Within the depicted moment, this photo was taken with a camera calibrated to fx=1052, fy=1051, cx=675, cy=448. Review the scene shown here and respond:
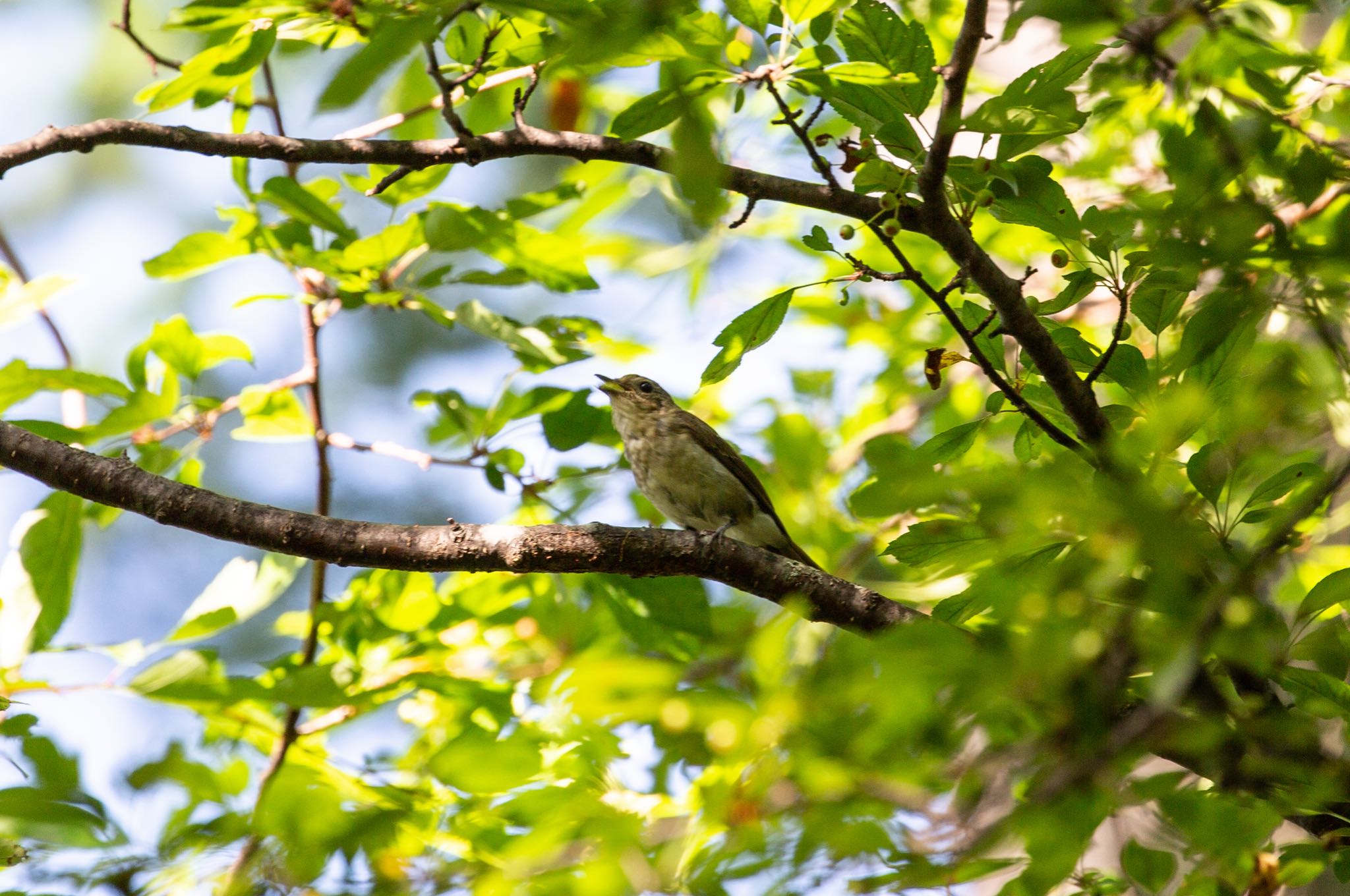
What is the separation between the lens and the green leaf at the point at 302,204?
3.23 m

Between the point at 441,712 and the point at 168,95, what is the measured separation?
2.24 meters

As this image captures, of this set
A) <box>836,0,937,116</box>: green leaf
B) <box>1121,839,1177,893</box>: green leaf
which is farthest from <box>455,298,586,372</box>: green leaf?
<box>1121,839,1177,893</box>: green leaf

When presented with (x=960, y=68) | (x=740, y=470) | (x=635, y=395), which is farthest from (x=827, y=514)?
(x=960, y=68)

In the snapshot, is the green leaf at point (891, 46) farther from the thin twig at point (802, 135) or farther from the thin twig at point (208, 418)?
the thin twig at point (208, 418)

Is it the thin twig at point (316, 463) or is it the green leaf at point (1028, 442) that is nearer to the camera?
the green leaf at point (1028, 442)

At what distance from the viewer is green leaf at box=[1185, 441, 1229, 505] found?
2.08 metres

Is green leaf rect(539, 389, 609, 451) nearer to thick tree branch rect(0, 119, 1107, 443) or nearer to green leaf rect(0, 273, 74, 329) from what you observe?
thick tree branch rect(0, 119, 1107, 443)

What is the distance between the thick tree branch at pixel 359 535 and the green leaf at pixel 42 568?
0.34 m

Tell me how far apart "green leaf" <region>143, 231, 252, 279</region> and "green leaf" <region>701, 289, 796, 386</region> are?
1.89 meters

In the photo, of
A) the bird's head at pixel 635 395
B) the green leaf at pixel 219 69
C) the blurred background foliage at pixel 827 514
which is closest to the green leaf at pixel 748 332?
the blurred background foliage at pixel 827 514

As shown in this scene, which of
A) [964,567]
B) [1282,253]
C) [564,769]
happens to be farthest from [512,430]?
[1282,253]

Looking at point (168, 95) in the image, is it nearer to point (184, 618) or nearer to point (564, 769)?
point (184, 618)

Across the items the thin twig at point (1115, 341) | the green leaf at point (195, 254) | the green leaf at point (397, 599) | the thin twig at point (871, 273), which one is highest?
the green leaf at point (195, 254)

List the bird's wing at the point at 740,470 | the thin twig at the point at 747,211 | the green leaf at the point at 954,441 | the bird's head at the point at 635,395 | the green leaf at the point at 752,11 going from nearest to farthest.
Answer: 1. the green leaf at the point at 752,11
2. the green leaf at the point at 954,441
3. the thin twig at the point at 747,211
4. the bird's wing at the point at 740,470
5. the bird's head at the point at 635,395
